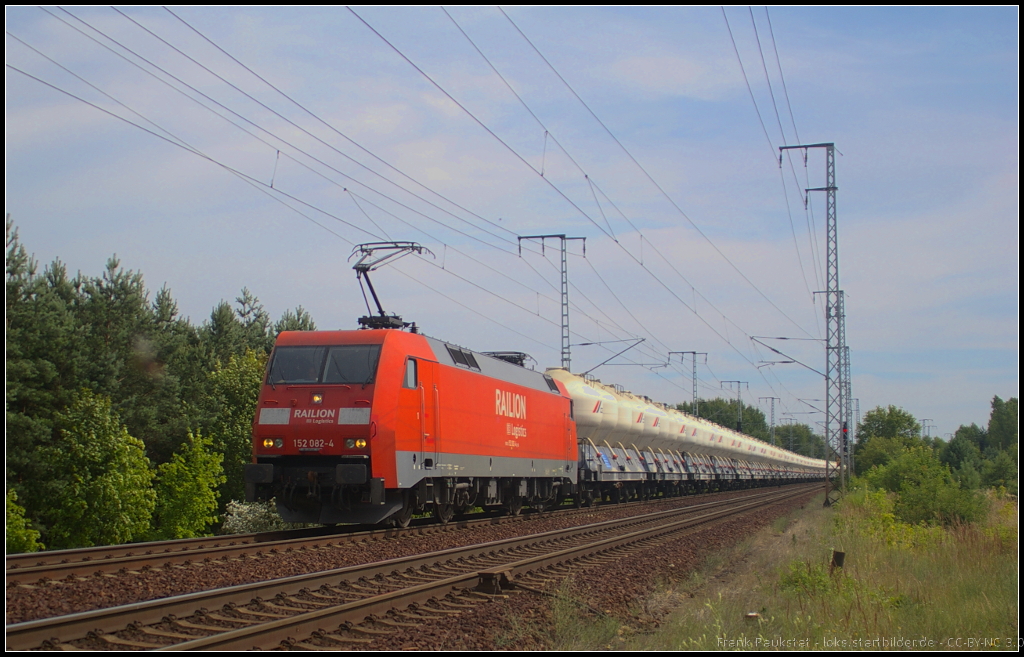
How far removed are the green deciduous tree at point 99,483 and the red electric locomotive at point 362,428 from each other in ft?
31.3

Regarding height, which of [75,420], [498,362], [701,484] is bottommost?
[701,484]

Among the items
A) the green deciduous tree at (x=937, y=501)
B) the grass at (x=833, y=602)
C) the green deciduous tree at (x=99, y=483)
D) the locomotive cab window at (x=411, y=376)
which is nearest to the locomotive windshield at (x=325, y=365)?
the locomotive cab window at (x=411, y=376)

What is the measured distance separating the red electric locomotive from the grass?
5686mm

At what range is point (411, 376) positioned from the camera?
1608 cm

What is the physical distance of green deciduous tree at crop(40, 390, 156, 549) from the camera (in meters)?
22.9

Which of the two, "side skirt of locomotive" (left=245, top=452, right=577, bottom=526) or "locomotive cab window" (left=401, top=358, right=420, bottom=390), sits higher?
"locomotive cab window" (left=401, top=358, right=420, bottom=390)

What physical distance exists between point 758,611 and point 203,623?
5.85 metres

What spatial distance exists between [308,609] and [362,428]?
20.4 ft

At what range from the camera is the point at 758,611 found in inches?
375

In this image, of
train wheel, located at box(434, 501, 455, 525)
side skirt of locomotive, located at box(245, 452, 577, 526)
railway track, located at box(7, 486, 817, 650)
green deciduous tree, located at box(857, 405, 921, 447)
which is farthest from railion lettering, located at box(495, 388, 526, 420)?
green deciduous tree, located at box(857, 405, 921, 447)

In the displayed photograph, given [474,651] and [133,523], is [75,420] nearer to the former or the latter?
[133,523]

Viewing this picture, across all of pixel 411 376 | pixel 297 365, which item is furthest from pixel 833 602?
pixel 297 365

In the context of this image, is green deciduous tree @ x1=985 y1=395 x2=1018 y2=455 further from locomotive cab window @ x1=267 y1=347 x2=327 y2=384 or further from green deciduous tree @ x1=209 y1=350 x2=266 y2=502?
locomotive cab window @ x1=267 y1=347 x2=327 y2=384

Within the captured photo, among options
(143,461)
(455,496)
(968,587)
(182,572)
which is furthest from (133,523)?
(968,587)
